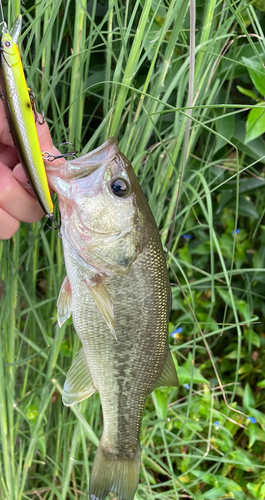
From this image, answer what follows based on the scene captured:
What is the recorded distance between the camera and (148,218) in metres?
0.56

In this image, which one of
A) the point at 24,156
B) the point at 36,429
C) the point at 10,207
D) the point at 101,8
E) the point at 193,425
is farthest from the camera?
the point at 193,425

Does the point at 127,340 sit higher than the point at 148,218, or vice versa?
the point at 148,218

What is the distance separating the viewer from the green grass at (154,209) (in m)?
0.58

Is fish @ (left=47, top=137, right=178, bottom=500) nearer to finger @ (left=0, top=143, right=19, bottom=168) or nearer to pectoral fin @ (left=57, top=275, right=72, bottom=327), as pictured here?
pectoral fin @ (left=57, top=275, right=72, bottom=327)

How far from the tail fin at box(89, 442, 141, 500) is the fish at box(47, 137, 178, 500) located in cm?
4

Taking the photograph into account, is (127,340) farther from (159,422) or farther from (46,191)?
(159,422)

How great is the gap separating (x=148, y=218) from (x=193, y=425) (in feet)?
2.60

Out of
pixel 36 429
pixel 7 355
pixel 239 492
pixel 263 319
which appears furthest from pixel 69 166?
pixel 263 319

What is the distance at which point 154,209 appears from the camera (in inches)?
32.1

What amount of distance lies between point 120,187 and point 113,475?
58cm

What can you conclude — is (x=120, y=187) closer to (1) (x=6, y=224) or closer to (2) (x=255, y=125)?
(1) (x=6, y=224)

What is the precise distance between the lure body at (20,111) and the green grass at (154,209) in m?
0.17

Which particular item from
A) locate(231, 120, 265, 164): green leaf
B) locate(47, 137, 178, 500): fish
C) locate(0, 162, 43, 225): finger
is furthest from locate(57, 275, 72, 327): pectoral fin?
locate(231, 120, 265, 164): green leaf

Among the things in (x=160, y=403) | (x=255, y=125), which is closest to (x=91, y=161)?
(x=255, y=125)
